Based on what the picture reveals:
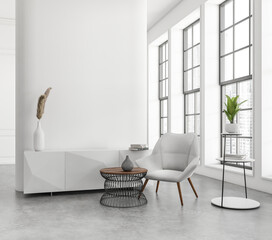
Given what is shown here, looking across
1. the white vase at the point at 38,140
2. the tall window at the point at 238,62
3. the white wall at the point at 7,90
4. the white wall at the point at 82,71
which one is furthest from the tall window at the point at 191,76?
the white wall at the point at 7,90

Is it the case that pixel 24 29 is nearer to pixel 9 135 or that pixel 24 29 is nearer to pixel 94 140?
A: pixel 94 140

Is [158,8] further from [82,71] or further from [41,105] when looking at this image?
[41,105]

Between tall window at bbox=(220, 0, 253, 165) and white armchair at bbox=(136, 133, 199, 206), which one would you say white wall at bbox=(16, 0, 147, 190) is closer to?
white armchair at bbox=(136, 133, 199, 206)

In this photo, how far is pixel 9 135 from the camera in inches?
326

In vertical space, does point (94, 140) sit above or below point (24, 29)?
below

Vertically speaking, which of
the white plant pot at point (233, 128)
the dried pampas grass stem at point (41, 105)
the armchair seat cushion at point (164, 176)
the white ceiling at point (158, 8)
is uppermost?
Answer: the white ceiling at point (158, 8)

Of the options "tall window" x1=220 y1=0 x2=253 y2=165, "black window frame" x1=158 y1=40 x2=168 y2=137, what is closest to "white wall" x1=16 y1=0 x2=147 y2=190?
"tall window" x1=220 y1=0 x2=253 y2=165

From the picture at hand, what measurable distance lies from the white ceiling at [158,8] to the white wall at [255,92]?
0.18m

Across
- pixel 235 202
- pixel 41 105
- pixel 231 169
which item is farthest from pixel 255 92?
pixel 41 105

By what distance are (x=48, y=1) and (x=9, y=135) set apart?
4.64 metres

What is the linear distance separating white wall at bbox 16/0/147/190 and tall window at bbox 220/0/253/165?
180cm

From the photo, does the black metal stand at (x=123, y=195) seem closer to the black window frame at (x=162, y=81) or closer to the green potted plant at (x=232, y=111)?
the green potted plant at (x=232, y=111)

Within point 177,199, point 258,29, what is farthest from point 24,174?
point 258,29

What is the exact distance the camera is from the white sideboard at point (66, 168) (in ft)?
13.9
